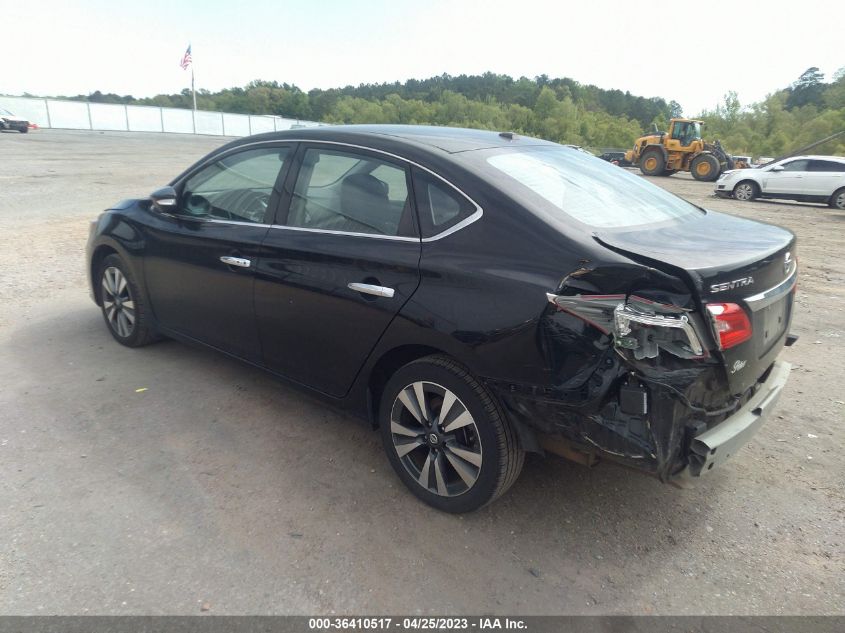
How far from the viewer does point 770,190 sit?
19.1 metres

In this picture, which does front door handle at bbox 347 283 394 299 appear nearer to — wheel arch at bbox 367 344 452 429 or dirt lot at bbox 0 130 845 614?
wheel arch at bbox 367 344 452 429

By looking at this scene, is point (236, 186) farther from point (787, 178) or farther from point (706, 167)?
point (706, 167)

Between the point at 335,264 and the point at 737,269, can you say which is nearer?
the point at 737,269

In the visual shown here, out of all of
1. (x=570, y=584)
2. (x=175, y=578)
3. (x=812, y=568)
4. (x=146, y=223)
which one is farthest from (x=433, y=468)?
(x=146, y=223)

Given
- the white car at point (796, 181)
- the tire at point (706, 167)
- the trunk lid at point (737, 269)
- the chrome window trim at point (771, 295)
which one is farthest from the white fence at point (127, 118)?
the chrome window trim at point (771, 295)

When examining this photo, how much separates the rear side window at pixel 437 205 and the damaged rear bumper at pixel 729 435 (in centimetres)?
136

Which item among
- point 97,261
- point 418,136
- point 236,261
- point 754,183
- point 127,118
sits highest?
point 418,136

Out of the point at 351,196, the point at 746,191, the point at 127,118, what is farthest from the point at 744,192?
the point at 127,118

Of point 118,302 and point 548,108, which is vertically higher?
point 548,108

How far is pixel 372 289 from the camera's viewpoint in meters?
2.89

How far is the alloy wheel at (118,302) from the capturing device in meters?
4.59

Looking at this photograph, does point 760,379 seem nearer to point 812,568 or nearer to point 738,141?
point 812,568

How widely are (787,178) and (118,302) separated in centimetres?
2014

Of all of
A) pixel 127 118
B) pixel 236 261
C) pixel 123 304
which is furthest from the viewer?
pixel 127 118
